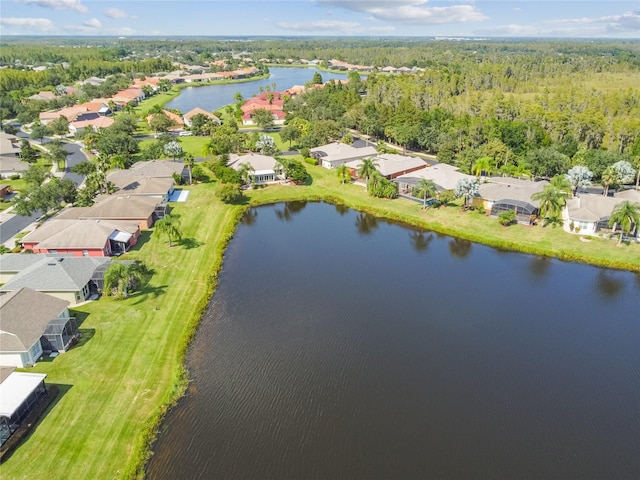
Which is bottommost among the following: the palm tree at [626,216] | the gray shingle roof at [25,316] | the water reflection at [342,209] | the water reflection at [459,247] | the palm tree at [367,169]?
the water reflection at [342,209]

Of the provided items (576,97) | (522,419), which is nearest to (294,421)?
(522,419)

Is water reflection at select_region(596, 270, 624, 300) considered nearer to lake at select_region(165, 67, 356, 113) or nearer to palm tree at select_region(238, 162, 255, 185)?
palm tree at select_region(238, 162, 255, 185)

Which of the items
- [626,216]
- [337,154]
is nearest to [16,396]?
[626,216]

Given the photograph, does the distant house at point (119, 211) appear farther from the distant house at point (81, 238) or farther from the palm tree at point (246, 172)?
the palm tree at point (246, 172)

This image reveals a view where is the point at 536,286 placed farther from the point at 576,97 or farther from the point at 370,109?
the point at 576,97

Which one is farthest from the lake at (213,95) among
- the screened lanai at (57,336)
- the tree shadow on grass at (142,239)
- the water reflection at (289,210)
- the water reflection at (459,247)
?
the screened lanai at (57,336)

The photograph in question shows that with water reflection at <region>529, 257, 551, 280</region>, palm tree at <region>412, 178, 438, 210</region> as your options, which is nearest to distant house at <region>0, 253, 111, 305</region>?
palm tree at <region>412, 178, 438, 210</region>
